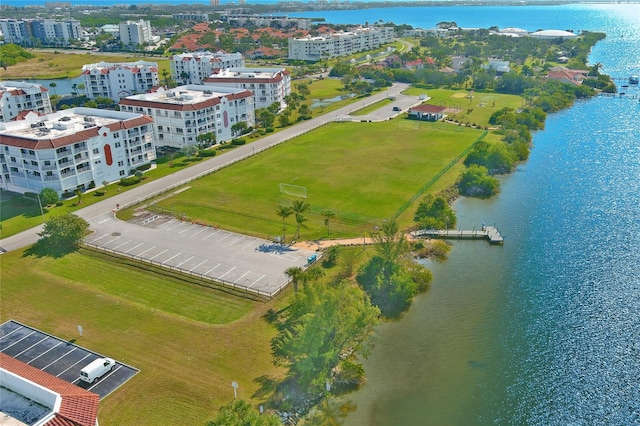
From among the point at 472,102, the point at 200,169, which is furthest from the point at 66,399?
the point at 472,102

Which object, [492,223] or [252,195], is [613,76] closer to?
[492,223]

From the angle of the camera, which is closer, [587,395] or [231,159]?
[587,395]

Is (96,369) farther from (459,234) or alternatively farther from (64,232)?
(459,234)

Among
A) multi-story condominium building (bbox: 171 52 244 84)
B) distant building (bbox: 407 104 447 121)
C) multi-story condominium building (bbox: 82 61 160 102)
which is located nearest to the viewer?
distant building (bbox: 407 104 447 121)

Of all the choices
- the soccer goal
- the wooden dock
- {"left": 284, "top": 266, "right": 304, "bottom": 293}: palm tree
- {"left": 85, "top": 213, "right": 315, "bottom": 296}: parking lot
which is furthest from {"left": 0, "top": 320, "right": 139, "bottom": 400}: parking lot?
the soccer goal

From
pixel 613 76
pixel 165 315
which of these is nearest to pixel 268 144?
pixel 165 315

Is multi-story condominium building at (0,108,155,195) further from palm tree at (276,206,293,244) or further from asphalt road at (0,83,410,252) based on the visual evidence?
palm tree at (276,206,293,244)
